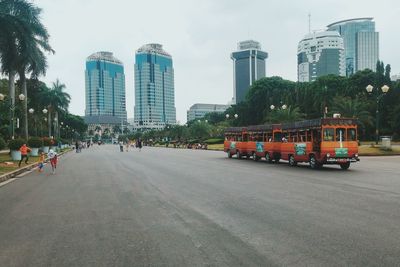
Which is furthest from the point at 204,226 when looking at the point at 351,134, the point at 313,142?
the point at 351,134

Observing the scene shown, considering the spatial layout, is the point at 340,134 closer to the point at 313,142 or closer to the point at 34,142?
the point at 313,142

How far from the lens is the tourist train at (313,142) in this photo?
21.0 m

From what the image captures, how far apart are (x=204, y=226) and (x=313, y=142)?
15.6m

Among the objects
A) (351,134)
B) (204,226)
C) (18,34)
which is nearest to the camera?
(204,226)

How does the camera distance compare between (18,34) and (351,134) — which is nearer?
(351,134)

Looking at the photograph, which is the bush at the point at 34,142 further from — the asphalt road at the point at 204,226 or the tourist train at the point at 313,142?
the asphalt road at the point at 204,226

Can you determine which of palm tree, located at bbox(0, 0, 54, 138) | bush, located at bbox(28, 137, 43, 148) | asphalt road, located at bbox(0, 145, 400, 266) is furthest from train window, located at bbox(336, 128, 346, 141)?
bush, located at bbox(28, 137, 43, 148)

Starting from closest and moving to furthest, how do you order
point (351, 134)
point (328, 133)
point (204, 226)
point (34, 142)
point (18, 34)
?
1. point (204, 226)
2. point (328, 133)
3. point (351, 134)
4. point (18, 34)
5. point (34, 142)

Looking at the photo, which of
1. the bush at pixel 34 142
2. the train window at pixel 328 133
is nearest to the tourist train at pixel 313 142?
the train window at pixel 328 133

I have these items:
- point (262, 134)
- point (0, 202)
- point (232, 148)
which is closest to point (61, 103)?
point (232, 148)

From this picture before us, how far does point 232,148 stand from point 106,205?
2578 cm

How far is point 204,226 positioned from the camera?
7.66 m

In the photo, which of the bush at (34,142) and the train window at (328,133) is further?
the bush at (34,142)

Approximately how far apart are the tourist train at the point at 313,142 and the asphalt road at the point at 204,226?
7.42 m
